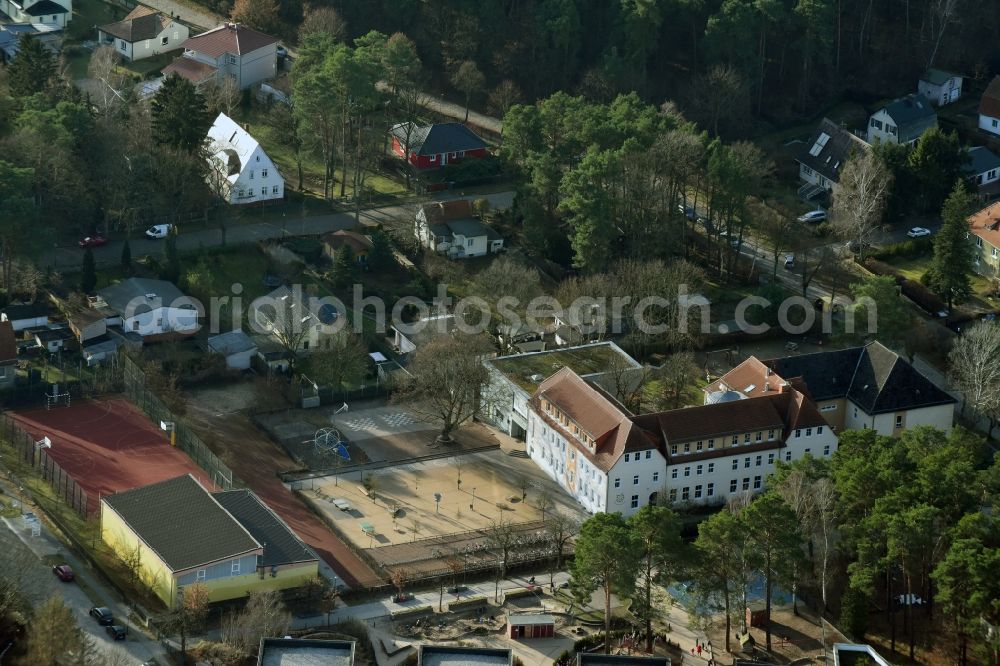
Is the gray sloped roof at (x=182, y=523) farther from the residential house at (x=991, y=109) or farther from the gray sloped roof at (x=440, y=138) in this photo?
the residential house at (x=991, y=109)

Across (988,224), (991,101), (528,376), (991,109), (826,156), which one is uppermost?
(991,101)

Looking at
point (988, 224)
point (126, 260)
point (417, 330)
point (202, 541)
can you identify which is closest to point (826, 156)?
point (988, 224)

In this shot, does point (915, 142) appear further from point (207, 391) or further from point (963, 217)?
point (207, 391)

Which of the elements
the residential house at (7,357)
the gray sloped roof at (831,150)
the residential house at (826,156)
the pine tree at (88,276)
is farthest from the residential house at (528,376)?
the gray sloped roof at (831,150)

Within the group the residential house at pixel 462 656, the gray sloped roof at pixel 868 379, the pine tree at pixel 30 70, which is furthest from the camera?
the pine tree at pixel 30 70

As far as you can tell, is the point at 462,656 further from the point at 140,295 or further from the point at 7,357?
the point at 140,295

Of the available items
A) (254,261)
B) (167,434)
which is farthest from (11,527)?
(254,261)
